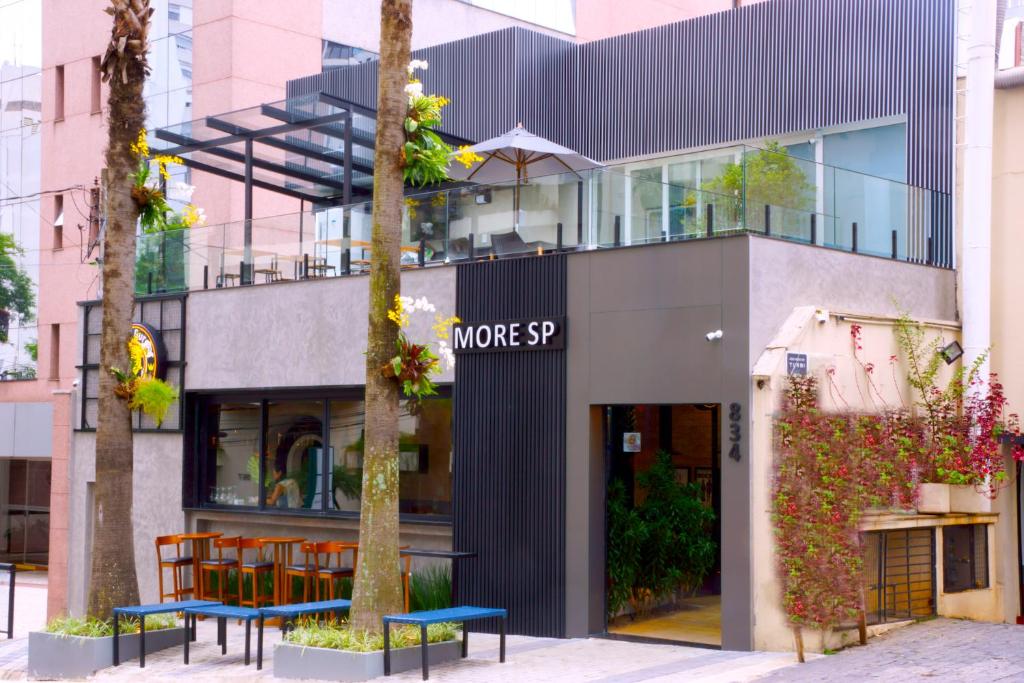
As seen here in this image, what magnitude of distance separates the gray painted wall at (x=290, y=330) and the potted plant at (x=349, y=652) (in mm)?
4219

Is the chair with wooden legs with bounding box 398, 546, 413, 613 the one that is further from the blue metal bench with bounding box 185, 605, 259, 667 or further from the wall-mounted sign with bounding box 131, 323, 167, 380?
the wall-mounted sign with bounding box 131, 323, 167, 380

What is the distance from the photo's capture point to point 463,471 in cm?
1642

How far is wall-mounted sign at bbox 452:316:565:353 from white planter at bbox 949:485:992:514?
5068 mm

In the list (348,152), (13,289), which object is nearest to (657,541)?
(348,152)

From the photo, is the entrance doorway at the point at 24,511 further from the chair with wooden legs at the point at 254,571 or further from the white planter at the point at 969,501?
the white planter at the point at 969,501

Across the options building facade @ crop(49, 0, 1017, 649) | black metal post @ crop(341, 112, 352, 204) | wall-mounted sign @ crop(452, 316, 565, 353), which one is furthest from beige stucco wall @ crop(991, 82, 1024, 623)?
black metal post @ crop(341, 112, 352, 204)

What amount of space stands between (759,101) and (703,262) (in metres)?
6.50

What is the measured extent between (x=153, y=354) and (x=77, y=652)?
6.82m

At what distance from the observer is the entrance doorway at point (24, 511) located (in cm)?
3706

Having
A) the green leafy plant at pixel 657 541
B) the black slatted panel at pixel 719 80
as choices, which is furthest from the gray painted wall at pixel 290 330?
the black slatted panel at pixel 719 80

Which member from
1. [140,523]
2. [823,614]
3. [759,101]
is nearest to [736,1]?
[759,101]

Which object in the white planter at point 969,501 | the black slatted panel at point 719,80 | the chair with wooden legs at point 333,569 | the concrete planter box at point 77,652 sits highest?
the black slatted panel at point 719,80

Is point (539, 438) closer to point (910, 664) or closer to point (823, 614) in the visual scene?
point (823, 614)

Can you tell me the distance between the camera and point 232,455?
65.1ft
